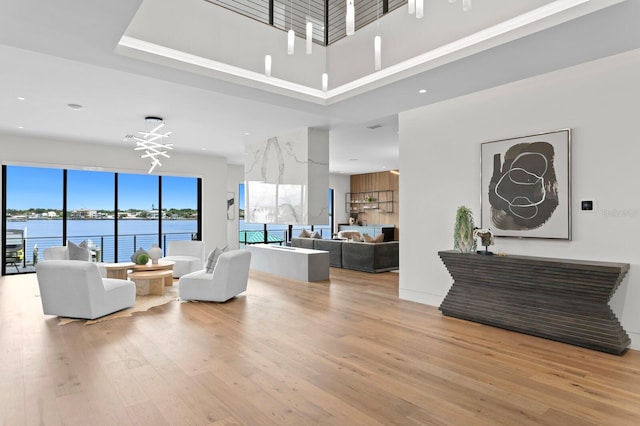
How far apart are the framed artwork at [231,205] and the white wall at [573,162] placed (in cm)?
766

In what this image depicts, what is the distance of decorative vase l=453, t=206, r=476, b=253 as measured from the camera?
4777 millimetres

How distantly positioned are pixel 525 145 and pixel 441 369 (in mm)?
2854

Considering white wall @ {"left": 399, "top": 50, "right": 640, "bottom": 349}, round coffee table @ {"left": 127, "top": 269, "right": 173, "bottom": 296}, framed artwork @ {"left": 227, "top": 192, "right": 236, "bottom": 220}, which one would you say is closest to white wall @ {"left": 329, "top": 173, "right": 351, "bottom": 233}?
framed artwork @ {"left": 227, "top": 192, "right": 236, "bottom": 220}

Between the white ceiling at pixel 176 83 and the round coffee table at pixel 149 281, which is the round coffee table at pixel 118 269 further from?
the white ceiling at pixel 176 83

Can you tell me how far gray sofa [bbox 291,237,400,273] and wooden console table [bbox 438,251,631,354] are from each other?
11.8 feet

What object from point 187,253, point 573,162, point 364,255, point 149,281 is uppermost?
point 573,162

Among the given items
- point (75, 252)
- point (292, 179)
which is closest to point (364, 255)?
point (292, 179)

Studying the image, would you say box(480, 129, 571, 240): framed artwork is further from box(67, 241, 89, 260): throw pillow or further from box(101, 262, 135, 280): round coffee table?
box(67, 241, 89, 260): throw pillow

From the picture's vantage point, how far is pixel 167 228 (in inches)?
417

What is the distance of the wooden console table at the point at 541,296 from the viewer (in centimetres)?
364

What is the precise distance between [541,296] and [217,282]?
4081 millimetres

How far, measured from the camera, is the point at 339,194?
15648 millimetres

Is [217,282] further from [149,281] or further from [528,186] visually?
[528,186]

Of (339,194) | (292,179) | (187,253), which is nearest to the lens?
(292,179)
